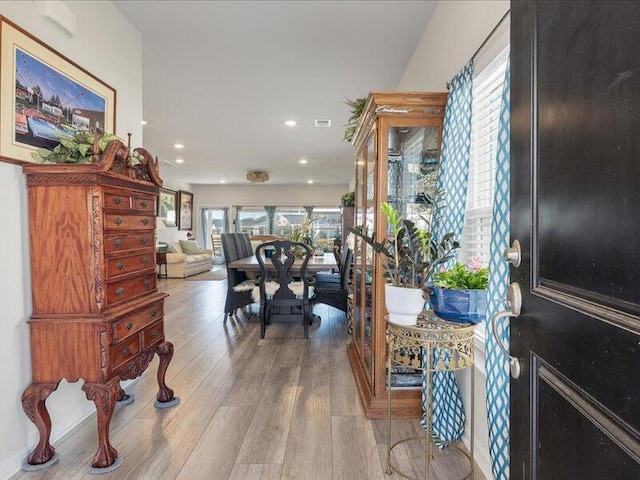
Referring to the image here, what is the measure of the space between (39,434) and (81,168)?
4.47 feet

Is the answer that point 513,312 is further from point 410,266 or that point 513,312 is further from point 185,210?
point 185,210

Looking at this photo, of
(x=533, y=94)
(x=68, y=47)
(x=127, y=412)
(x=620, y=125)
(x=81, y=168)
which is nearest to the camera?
(x=620, y=125)

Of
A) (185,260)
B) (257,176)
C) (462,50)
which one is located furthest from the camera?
(257,176)

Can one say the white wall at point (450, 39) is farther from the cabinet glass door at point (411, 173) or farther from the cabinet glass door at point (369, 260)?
the cabinet glass door at point (369, 260)

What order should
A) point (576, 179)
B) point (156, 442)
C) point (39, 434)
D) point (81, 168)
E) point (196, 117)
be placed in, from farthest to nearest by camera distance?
point (196, 117) → point (156, 442) → point (39, 434) → point (81, 168) → point (576, 179)

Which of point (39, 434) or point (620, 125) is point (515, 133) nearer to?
point (620, 125)

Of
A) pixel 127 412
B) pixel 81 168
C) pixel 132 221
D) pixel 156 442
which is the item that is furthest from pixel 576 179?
pixel 127 412

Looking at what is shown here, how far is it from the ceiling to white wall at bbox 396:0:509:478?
0.58 ft

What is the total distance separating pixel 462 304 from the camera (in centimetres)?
154

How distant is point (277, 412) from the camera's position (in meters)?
2.27

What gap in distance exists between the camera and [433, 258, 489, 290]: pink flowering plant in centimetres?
157

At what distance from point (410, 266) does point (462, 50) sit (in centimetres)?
133

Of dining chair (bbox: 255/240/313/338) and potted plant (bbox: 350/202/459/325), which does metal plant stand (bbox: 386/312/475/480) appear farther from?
dining chair (bbox: 255/240/313/338)

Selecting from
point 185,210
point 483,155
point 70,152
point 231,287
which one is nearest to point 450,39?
point 483,155
